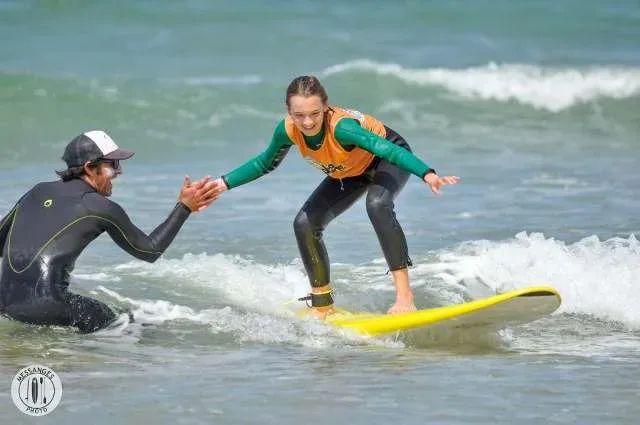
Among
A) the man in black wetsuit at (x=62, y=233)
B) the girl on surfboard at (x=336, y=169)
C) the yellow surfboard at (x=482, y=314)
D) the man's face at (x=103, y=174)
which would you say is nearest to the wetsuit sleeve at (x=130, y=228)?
the man in black wetsuit at (x=62, y=233)

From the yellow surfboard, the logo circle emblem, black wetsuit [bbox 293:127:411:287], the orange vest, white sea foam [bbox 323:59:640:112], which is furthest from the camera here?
white sea foam [bbox 323:59:640:112]

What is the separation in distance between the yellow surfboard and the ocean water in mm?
108

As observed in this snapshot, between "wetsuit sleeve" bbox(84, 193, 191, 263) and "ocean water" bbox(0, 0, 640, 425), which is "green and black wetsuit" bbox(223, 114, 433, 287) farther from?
"wetsuit sleeve" bbox(84, 193, 191, 263)

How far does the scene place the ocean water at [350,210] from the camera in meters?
6.21

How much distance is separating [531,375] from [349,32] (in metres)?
21.1

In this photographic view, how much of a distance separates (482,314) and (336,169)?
129 cm

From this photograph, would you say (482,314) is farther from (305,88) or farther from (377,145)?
(305,88)

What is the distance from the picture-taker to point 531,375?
21.2ft

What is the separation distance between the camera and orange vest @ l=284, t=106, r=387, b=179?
750 centimetres

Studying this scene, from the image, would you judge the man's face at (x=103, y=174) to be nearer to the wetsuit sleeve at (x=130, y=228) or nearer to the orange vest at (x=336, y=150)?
the wetsuit sleeve at (x=130, y=228)

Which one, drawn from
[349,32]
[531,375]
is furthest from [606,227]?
[349,32]

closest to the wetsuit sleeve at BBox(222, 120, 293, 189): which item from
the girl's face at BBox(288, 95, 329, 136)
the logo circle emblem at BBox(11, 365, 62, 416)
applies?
the girl's face at BBox(288, 95, 329, 136)

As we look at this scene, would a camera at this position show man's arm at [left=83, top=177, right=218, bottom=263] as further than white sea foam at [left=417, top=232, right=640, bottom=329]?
No

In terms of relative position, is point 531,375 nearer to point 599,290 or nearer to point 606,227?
point 599,290
